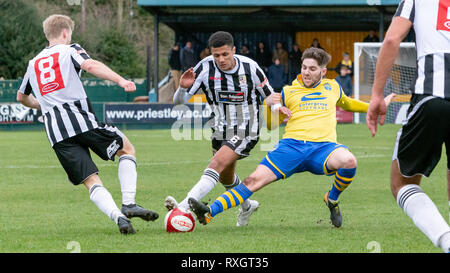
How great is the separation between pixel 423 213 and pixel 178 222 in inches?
102

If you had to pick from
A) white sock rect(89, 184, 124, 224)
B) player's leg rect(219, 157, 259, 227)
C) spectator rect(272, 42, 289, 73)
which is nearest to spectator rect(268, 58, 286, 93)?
spectator rect(272, 42, 289, 73)

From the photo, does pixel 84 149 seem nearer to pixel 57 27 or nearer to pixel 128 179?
pixel 128 179

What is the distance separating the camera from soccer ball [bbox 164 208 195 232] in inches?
268

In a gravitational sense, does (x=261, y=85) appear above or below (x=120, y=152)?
above

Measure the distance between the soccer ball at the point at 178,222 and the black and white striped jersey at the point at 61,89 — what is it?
3.37 ft

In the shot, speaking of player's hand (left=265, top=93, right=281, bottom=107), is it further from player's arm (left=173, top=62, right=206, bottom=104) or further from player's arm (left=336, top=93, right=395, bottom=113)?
player's arm (left=173, top=62, right=206, bottom=104)

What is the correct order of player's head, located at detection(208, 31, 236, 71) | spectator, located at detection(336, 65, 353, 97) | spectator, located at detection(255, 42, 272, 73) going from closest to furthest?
1. player's head, located at detection(208, 31, 236, 71)
2. spectator, located at detection(336, 65, 353, 97)
3. spectator, located at detection(255, 42, 272, 73)

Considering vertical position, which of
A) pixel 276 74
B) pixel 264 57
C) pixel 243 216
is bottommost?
pixel 276 74

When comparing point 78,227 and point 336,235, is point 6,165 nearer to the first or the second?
point 78,227

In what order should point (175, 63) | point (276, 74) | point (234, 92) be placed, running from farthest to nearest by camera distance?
point (175, 63), point (276, 74), point (234, 92)

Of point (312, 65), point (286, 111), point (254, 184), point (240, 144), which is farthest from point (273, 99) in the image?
point (254, 184)

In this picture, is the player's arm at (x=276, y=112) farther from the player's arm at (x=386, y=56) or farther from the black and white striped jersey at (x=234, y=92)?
the player's arm at (x=386, y=56)

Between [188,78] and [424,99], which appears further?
[188,78]

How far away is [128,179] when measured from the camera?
6996mm
